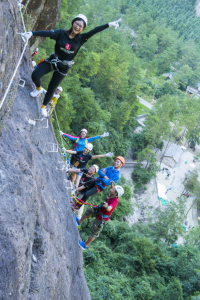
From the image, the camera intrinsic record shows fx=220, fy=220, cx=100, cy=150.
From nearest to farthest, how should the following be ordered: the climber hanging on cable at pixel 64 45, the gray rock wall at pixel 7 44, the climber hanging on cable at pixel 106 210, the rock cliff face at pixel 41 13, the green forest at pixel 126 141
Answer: the gray rock wall at pixel 7 44
the climber hanging on cable at pixel 64 45
the climber hanging on cable at pixel 106 210
the rock cliff face at pixel 41 13
the green forest at pixel 126 141

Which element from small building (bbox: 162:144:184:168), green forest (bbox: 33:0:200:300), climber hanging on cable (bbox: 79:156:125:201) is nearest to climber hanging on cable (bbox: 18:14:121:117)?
climber hanging on cable (bbox: 79:156:125:201)

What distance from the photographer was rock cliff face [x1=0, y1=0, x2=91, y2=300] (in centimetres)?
265

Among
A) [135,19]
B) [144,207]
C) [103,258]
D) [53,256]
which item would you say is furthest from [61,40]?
[135,19]

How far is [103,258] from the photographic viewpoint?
13.5 metres

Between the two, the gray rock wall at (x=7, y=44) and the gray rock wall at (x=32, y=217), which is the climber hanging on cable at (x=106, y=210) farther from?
the gray rock wall at (x=7, y=44)

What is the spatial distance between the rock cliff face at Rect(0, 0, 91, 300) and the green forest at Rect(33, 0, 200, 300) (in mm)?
4624

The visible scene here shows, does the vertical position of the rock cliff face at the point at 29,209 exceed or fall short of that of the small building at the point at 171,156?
it exceeds it

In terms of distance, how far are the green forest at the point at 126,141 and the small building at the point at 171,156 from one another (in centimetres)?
191

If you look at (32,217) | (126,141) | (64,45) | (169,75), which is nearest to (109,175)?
(32,217)

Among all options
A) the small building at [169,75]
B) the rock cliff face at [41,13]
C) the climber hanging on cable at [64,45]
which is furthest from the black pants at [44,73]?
the small building at [169,75]

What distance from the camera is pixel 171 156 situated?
120ft

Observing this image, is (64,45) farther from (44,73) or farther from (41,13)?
(41,13)

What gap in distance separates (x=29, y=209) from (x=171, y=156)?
1409 inches

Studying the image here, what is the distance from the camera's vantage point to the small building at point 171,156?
36594 millimetres
